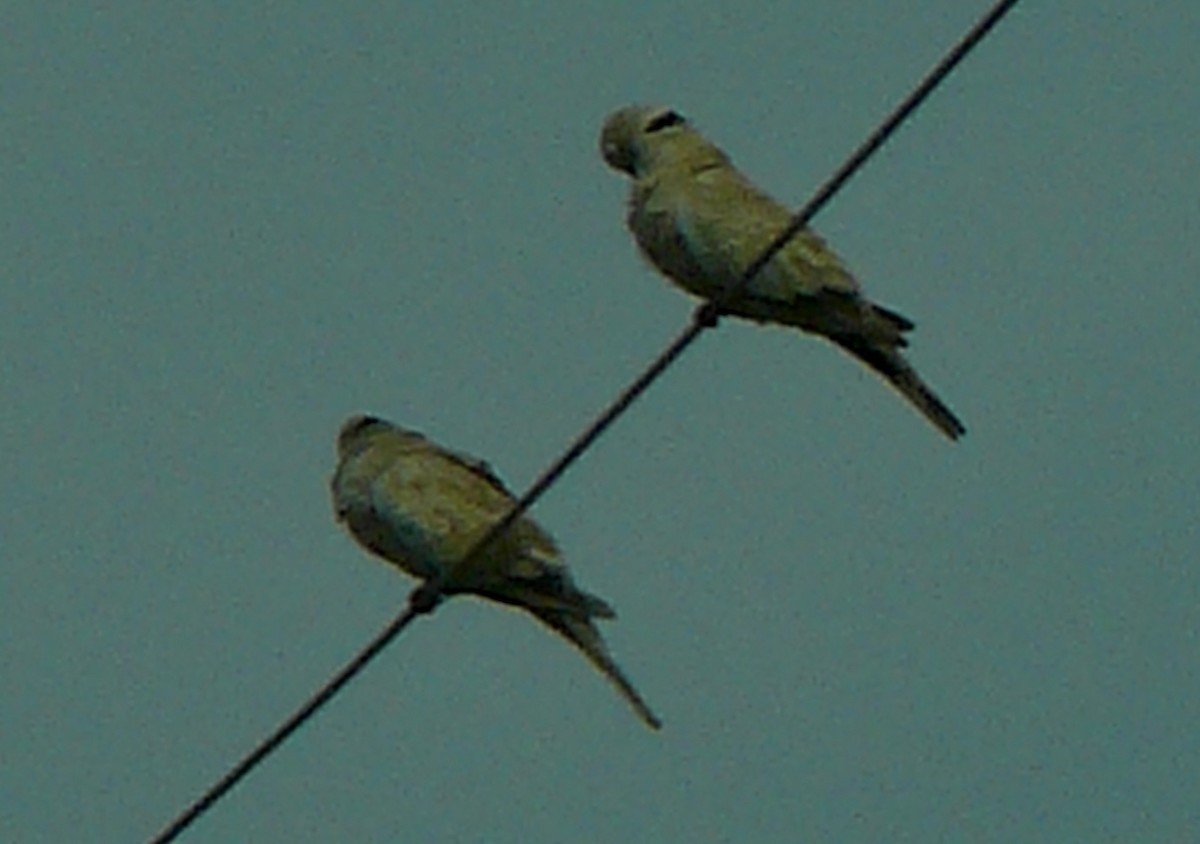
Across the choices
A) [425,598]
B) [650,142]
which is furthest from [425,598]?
[650,142]

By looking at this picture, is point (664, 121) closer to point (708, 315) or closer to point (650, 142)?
point (650, 142)

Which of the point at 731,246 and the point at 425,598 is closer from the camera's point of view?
the point at 425,598

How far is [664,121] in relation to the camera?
451 inches

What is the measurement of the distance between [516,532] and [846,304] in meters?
1.04

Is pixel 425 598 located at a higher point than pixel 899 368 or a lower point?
lower

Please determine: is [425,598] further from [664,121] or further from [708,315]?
[664,121]

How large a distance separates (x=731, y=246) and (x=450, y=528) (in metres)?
1.10

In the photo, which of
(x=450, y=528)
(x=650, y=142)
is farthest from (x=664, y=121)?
(x=450, y=528)

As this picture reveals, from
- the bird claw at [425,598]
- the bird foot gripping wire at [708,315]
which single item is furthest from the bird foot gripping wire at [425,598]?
the bird foot gripping wire at [708,315]

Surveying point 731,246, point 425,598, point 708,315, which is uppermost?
point 731,246

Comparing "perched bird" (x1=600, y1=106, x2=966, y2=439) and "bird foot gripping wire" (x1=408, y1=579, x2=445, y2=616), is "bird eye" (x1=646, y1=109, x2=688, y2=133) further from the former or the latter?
"bird foot gripping wire" (x1=408, y1=579, x2=445, y2=616)

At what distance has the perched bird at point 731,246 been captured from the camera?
33.5 ft

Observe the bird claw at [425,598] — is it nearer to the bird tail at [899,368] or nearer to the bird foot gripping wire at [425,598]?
the bird foot gripping wire at [425,598]

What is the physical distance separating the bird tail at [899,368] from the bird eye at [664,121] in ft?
4.49
